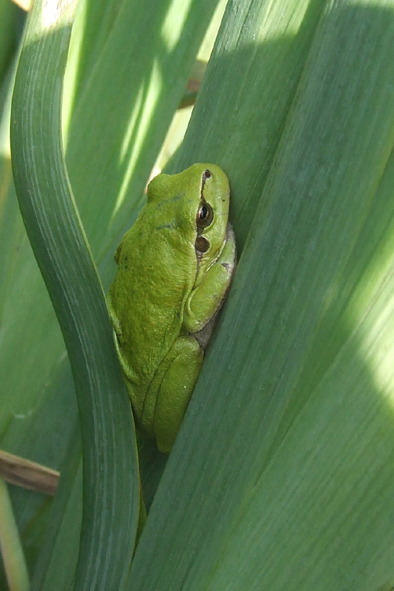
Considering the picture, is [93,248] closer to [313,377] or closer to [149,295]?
[149,295]

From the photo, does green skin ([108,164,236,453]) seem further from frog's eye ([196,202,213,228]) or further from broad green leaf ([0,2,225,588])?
broad green leaf ([0,2,225,588])

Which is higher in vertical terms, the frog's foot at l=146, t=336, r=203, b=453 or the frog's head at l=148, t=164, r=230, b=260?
the frog's head at l=148, t=164, r=230, b=260

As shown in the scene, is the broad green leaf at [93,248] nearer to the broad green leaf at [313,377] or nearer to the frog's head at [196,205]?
the frog's head at [196,205]

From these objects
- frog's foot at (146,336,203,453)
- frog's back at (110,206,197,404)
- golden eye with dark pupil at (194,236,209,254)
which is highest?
golden eye with dark pupil at (194,236,209,254)

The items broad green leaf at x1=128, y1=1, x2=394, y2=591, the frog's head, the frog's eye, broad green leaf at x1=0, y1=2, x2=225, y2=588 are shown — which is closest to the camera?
broad green leaf at x1=128, y1=1, x2=394, y2=591

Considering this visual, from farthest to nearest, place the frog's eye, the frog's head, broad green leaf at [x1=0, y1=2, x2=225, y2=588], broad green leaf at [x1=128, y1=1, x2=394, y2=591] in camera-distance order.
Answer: broad green leaf at [x1=0, y1=2, x2=225, y2=588] → the frog's eye → the frog's head → broad green leaf at [x1=128, y1=1, x2=394, y2=591]

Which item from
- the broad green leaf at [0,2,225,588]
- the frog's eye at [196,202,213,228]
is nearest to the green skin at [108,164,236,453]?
the frog's eye at [196,202,213,228]

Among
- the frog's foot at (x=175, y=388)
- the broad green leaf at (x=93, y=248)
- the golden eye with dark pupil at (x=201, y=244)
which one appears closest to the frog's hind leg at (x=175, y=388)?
the frog's foot at (x=175, y=388)

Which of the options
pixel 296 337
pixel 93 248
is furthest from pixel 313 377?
pixel 93 248
